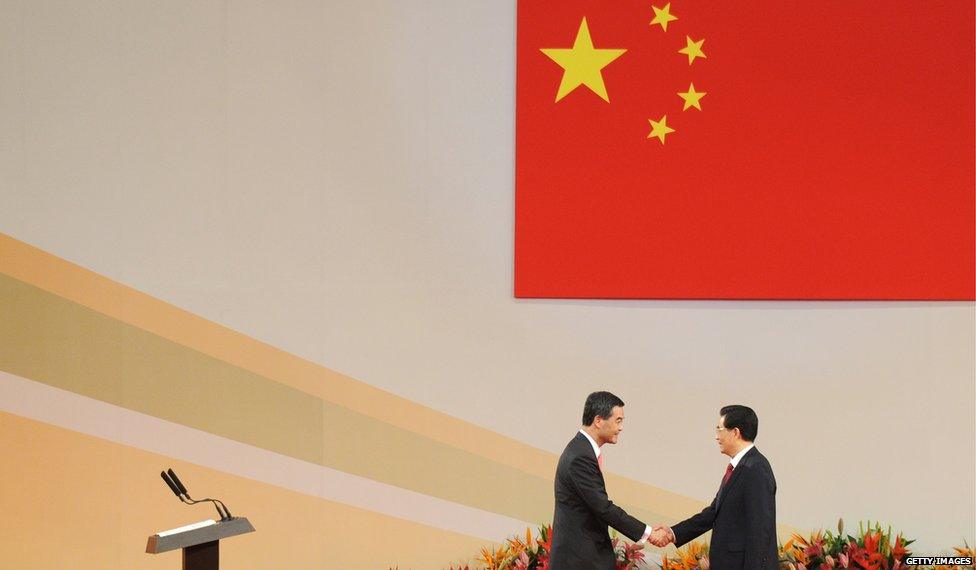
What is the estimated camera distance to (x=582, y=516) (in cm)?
402

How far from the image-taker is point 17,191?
536cm

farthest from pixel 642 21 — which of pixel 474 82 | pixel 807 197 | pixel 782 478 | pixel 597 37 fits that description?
pixel 782 478

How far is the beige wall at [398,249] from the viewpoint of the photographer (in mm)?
5246

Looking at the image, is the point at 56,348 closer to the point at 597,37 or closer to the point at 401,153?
the point at 401,153

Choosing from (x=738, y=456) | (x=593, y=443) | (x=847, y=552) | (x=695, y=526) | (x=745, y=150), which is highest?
(x=745, y=150)

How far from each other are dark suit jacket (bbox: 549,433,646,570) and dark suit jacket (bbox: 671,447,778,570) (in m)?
0.42

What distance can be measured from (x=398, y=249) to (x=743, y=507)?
2357 mm

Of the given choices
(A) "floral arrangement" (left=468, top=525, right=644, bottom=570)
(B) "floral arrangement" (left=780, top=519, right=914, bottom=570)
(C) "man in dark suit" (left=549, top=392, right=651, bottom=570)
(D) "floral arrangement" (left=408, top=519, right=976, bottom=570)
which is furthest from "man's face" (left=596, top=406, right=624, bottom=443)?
(B) "floral arrangement" (left=780, top=519, right=914, bottom=570)

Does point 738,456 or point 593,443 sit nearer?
point 738,456

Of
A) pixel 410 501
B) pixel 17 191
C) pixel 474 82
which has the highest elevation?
pixel 474 82

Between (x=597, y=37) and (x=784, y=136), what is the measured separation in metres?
1.13

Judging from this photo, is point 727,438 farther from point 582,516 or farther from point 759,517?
point 582,516

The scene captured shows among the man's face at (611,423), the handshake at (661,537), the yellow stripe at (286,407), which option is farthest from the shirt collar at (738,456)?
the yellow stripe at (286,407)

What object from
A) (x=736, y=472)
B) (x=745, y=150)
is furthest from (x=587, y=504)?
(x=745, y=150)
